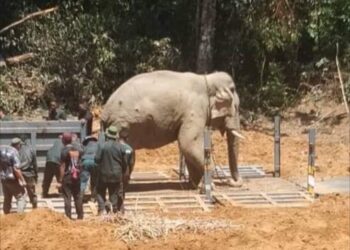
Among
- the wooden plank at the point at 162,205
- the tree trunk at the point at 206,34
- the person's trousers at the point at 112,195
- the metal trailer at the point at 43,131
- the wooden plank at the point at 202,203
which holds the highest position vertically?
the tree trunk at the point at 206,34

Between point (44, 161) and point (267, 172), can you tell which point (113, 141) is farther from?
point (267, 172)

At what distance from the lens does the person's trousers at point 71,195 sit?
14109 mm

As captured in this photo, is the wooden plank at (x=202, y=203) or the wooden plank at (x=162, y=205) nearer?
the wooden plank at (x=162, y=205)

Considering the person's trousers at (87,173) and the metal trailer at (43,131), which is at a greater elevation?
the metal trailer at (43,131)

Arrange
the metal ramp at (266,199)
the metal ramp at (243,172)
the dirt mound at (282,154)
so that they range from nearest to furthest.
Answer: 1. the metal ramp at (266,199)
2. the metal ramp at (243,172)
3. the dirt mound at (282,154)

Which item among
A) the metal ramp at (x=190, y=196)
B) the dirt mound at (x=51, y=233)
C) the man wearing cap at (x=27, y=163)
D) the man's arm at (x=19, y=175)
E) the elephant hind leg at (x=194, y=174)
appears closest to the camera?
the dirt mound at (x=51, y=233)

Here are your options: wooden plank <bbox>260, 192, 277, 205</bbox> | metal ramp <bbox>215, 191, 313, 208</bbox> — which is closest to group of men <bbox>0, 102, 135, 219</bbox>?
metal ramp <bbox>215, 191, 313, 208</bbox>

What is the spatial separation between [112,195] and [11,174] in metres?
1.54

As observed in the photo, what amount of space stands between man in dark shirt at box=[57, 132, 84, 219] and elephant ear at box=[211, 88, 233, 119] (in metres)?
3.87

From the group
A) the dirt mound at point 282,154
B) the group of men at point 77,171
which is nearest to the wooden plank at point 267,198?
the group of men at point 77,171

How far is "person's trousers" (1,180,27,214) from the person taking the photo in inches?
559

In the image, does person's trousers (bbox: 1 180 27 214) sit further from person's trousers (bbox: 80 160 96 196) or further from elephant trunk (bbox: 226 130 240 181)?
elephant trunk (bbox: 226 130 240 181)

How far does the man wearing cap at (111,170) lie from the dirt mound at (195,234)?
66cm

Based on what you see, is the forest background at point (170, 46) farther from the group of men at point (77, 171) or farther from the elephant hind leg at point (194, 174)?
the group of men at point (77, 171)
